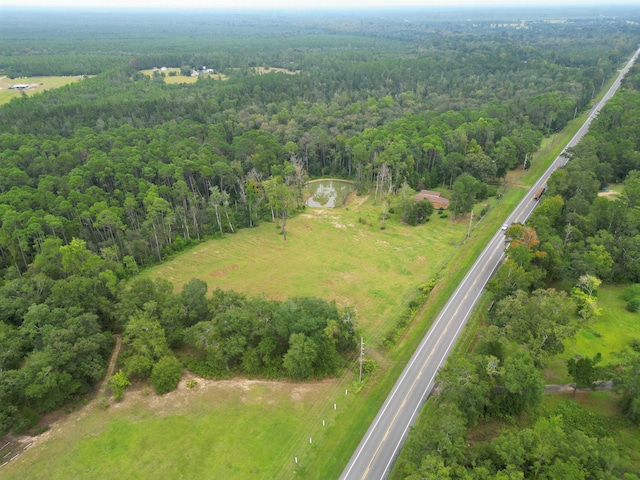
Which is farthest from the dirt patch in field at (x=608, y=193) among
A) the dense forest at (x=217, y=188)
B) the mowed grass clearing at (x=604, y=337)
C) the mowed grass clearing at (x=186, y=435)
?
the mowed grass clearing at (x=186, y=435)

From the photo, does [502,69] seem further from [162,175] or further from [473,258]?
[162,175]

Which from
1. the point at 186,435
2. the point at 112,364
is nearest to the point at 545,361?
the point at 186,435

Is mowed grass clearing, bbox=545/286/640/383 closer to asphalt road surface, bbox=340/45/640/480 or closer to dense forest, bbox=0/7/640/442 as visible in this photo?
dense forest, bbox=0/7/640/442

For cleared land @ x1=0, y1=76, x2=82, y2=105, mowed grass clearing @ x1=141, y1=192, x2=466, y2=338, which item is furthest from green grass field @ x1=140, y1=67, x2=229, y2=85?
mowed grass clearing @ x1=141, y1=192, x2=466, y2=338

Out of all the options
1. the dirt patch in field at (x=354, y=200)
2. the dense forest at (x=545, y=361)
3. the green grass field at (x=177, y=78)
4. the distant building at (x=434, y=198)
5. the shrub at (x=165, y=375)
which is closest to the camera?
the dense forest at (x=545, y=361)

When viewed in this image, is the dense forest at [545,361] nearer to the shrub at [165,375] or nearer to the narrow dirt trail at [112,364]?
the shrub at [165,375]

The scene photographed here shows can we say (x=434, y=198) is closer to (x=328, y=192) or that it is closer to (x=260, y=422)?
(x=328, y=192)
